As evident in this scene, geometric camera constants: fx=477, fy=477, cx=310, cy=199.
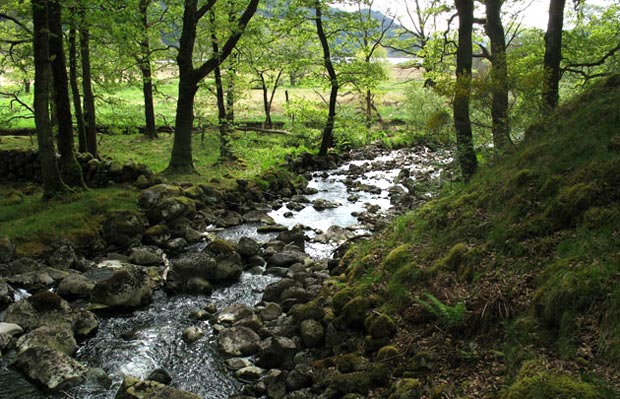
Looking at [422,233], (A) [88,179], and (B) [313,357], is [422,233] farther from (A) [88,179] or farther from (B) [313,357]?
(A) [88,179]

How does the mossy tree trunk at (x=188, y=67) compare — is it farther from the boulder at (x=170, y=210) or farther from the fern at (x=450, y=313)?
the fern at (x=450, y=313)

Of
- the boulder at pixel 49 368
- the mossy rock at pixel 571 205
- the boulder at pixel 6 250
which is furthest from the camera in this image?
the boulder at pixel 6 250

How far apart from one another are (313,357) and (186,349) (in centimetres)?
229

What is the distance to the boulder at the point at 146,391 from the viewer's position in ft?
20.4

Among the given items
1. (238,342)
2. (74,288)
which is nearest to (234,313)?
(238,342)

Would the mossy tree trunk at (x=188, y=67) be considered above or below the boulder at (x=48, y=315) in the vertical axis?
above

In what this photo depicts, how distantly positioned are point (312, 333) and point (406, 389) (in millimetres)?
2482

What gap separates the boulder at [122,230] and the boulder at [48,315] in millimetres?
4344

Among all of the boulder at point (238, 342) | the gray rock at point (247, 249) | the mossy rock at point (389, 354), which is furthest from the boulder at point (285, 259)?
the mossy rock at point (389, 354)

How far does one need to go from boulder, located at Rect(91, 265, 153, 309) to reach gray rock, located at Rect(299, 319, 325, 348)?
3786mm

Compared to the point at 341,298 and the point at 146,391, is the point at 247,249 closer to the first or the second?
the point at 341,298

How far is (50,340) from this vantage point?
25.9 ft

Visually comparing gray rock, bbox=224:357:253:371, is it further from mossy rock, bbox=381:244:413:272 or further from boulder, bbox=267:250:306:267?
boulder, bbox=267:250:306:267

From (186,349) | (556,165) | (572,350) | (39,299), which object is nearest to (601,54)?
(556,165)
